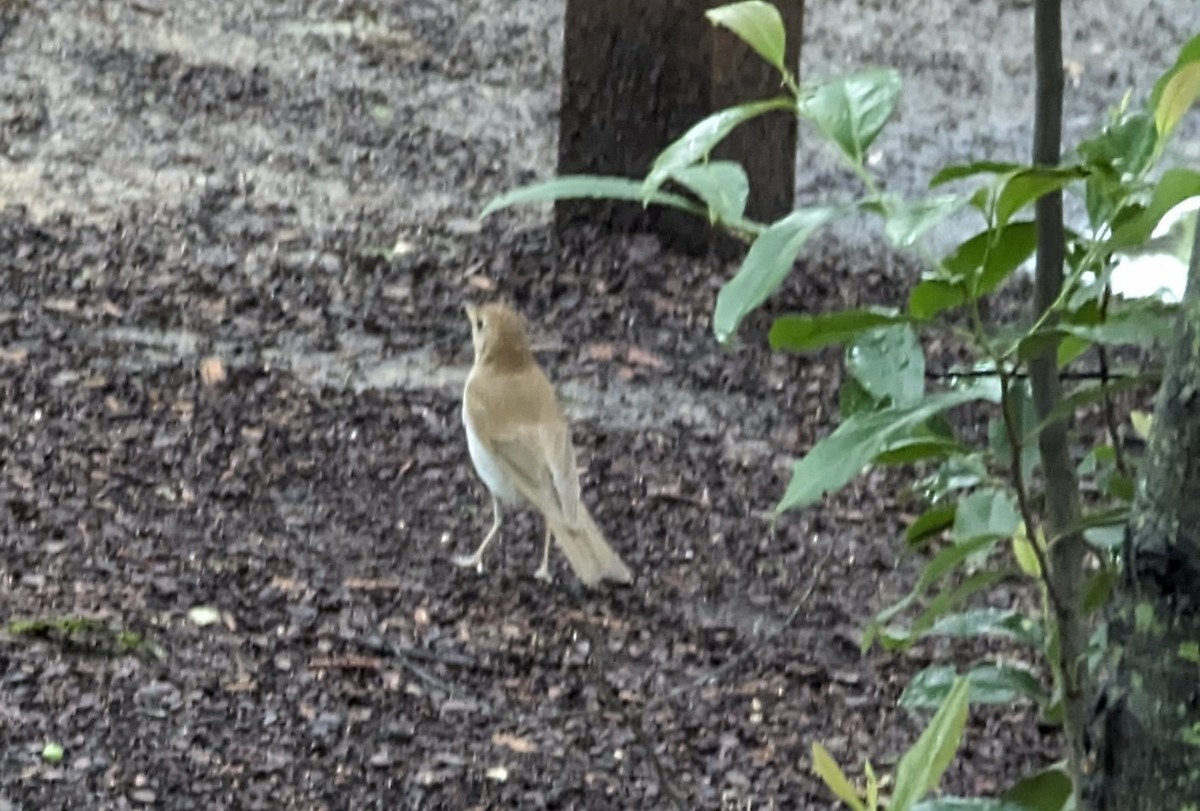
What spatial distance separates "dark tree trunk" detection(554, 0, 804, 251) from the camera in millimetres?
6391

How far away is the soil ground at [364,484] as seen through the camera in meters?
4.09

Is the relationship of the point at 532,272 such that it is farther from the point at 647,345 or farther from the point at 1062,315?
the point at 1062,315

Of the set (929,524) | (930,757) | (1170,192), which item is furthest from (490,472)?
(1170,192)

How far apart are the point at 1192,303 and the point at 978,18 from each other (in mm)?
9898

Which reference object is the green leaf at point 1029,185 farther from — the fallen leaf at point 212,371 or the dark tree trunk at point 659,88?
the dark tree trunk at point 659,88

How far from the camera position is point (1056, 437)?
6.79 feet

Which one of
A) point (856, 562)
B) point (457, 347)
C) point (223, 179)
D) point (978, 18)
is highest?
point (978, 18)

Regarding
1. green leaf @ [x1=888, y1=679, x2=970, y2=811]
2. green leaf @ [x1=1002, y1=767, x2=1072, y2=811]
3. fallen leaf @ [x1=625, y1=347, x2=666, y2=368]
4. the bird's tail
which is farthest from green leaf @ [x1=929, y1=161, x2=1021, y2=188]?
fallen leaf @ [x1=625, y1=347, x2=666, y2=368]

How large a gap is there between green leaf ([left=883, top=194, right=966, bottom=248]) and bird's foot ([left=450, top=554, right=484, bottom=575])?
11.0ft

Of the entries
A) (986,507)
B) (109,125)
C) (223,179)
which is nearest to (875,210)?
(986,507)

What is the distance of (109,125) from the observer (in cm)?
783

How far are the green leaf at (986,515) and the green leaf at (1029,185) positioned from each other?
688mm

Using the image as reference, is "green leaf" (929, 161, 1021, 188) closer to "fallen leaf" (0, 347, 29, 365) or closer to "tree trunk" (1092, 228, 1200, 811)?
"tree trunk" (1092, 228, 1200, 811)

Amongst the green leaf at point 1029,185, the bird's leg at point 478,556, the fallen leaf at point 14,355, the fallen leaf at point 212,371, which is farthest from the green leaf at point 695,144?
the fallen leaf at point 14,355
